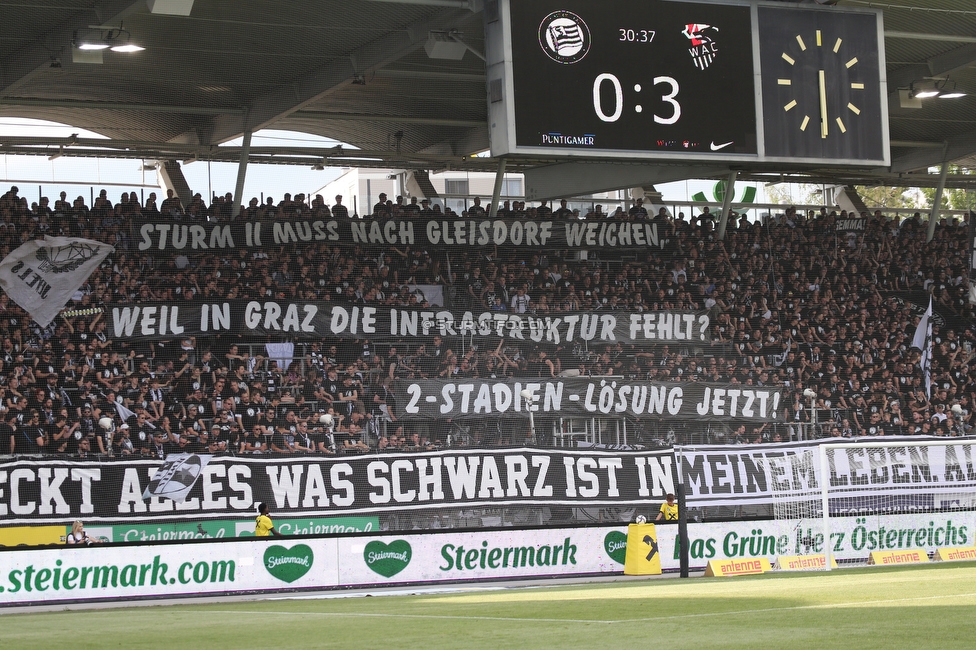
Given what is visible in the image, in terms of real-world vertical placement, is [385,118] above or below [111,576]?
above

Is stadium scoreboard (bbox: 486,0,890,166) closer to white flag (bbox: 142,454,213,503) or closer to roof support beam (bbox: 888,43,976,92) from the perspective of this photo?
roof support beam (bbox: 888,43,976,92)

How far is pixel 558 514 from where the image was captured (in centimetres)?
2292

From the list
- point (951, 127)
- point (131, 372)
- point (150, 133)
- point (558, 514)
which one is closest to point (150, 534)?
point (131, 372)

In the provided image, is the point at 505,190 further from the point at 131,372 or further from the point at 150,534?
the point at 150,534

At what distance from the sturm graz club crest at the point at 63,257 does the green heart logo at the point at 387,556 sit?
370 inches

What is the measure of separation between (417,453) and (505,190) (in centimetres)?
1241

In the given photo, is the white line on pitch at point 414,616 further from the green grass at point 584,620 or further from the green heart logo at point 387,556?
the green heart logo at point 387,556

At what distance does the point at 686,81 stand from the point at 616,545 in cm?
760

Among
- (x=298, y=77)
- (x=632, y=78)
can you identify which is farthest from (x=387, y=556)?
(x=298, y=77)

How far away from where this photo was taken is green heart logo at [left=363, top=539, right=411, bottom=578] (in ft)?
62.4

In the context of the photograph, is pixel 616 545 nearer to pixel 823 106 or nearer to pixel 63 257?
pixel 823 106

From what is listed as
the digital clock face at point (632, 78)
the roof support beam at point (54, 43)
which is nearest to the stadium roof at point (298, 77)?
the roof support beam at point (54, 43)

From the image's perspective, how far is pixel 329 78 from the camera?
2484cm

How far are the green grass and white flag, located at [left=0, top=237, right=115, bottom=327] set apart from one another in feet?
30.3
